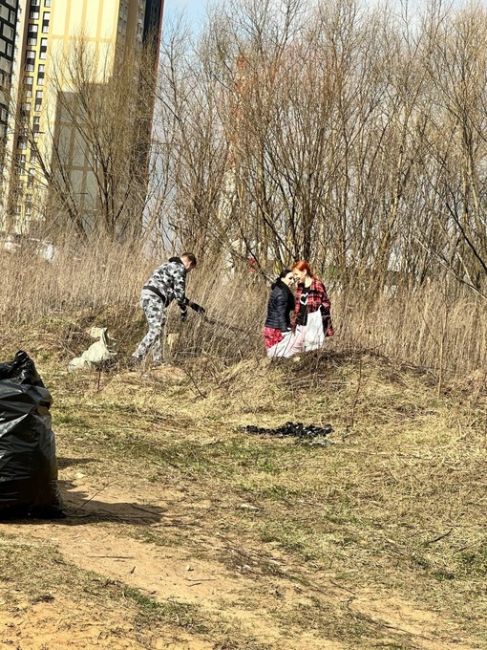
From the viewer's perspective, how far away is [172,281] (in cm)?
1194

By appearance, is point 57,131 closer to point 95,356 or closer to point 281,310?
point 95,356

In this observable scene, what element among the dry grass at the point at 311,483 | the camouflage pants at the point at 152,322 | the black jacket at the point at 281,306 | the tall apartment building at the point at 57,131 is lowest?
the dry grass at the point at 311,483

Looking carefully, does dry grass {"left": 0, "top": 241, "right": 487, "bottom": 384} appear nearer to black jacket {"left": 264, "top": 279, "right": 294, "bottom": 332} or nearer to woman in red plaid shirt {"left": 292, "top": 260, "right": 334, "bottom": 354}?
woman in red plaid shirt {"left": 292, "top": 260, "right": 334, "bottom": 354}

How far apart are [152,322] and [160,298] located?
Result: 322mm

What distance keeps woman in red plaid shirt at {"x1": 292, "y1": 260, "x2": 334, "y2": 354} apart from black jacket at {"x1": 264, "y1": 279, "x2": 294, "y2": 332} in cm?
10

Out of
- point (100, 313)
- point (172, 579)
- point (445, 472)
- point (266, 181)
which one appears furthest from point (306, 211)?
point (172, 579)

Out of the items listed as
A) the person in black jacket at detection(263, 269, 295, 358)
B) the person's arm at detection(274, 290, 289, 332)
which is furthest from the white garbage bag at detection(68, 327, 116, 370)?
the person's arm at detection(274, 290, 289, 332)

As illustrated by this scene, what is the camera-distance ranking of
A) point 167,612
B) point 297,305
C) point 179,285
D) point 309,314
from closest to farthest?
point 167,612, point 309,314, point 297,305, point 179,285

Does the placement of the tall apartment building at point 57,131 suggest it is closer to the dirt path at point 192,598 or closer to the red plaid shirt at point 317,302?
the red plaid shirt at point 317,302

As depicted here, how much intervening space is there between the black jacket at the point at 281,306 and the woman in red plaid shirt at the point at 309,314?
0.10 m

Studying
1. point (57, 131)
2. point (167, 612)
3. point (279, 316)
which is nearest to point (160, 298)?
point (279, 316)

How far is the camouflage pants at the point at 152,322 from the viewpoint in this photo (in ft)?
38.5

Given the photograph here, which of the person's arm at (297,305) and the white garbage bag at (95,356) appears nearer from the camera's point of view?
the person's arm at (297,305)

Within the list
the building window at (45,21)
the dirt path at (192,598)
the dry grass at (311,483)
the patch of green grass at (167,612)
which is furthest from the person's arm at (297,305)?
the building window at (45,21)
